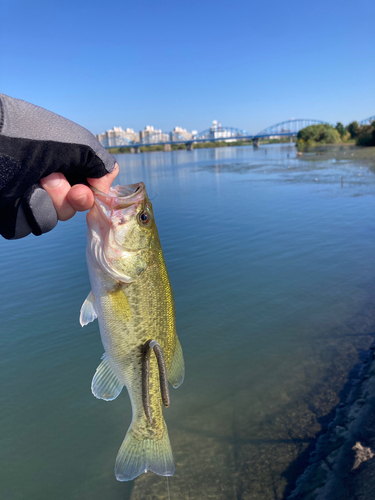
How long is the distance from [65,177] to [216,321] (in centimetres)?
701

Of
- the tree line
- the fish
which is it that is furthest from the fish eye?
the tree line

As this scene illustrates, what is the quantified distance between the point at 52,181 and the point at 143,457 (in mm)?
2108

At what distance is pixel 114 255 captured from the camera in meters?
2.25

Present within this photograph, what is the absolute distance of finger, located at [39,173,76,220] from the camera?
2.13m

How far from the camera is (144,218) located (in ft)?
7.67

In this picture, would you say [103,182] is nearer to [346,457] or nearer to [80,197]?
[80,197]

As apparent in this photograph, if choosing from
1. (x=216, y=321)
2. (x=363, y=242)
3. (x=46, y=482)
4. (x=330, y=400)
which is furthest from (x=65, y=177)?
(x=363, y=242)

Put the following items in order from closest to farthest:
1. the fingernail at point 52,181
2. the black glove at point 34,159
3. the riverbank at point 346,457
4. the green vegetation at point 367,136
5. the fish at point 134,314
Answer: the black glove at point 34,159
the fingernail at point 52,181
the fish at point 134,314
the riverbank at point 346,457
the green vegetation at point 367,136

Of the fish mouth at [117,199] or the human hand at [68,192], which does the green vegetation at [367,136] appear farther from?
the human hand at [68,192]

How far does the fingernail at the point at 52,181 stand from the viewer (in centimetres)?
213

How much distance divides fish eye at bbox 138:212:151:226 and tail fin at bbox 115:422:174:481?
161cm

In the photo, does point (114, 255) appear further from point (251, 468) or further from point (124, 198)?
point (251, 468)

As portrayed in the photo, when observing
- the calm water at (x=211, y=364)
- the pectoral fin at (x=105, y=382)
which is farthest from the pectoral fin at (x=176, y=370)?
the calm water at (x=211, y=364)

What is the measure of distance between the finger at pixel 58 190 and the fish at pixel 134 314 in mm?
168
